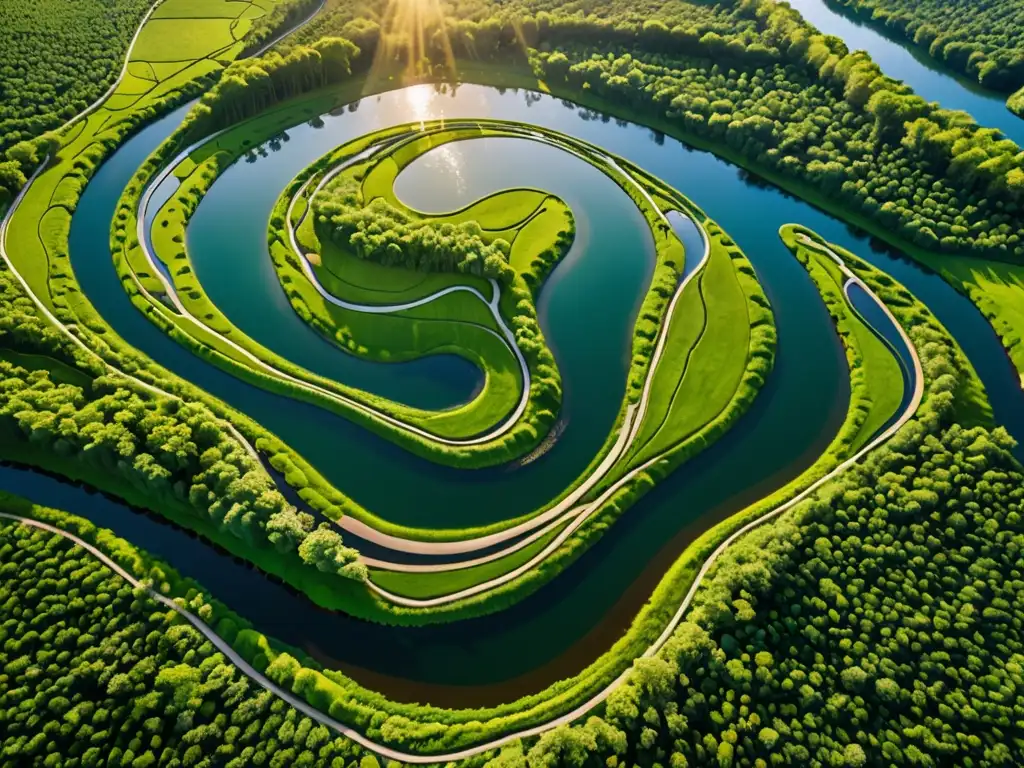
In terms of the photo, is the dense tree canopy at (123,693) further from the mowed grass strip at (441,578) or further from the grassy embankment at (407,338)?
the grassy embankment at (407,338)

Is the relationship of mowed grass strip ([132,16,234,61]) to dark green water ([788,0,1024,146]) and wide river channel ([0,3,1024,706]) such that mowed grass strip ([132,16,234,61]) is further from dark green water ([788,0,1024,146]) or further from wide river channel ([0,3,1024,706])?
dark green water ([788,0,1024,146])

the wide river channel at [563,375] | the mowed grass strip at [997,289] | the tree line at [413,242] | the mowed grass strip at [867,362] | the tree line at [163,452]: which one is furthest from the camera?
the tree line at [413,242]

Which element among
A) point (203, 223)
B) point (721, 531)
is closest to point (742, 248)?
point (721, 531)

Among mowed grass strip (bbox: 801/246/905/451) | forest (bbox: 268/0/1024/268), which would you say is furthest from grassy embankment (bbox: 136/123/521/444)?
forest (bbox: 268/0/1024/268)

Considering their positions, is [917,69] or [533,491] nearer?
[533,491]

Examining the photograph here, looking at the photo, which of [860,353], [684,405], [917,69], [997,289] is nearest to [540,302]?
[684,405]

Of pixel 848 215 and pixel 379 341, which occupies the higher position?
pixel 848 215

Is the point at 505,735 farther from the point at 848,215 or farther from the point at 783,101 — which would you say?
the point at 783,101

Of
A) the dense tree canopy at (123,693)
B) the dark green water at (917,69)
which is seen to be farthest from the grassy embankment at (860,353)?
the dense tree canopy at (123,693)
